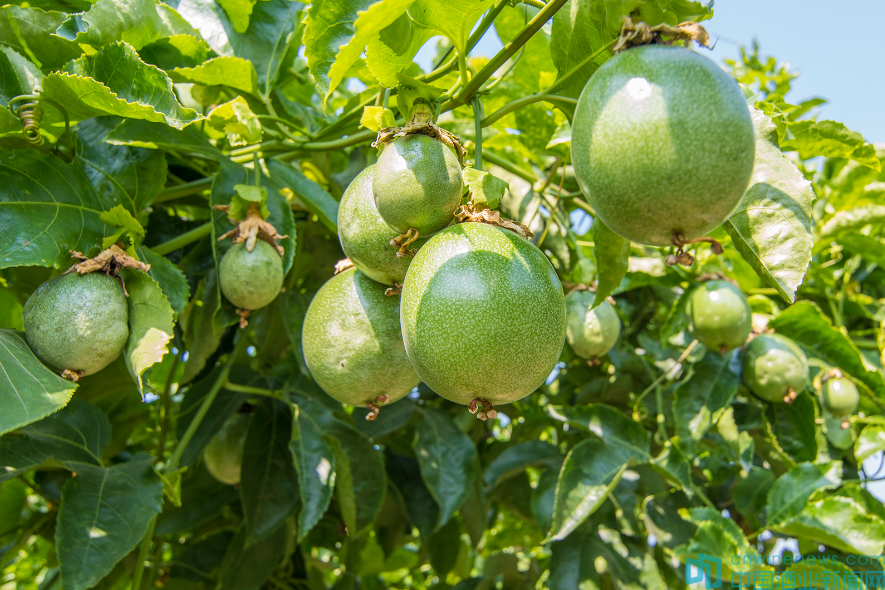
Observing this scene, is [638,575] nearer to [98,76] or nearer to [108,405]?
[108,405]

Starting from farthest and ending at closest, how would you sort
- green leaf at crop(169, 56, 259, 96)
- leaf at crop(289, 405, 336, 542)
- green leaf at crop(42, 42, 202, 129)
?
leaf at crop(289, 405, 336, 542)
green leaf at crop(169, 56, 259, 96)
green leaf at crop(42, 42, 202, 129)

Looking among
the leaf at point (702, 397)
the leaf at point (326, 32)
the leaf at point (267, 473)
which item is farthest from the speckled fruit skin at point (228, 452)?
the leaf at point (702, 397)

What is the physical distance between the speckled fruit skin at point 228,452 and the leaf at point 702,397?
49.3 inches

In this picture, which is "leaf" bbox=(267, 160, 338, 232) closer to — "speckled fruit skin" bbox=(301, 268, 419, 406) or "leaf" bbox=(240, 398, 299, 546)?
"speckled fruit skin" bbox=(301, 268, 419, 406)

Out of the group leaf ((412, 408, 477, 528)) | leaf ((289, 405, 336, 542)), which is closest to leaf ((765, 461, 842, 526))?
leaf ((412, 408, 477, 528))

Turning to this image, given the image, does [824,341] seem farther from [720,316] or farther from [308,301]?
[308,301]

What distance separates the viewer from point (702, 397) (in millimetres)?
1838

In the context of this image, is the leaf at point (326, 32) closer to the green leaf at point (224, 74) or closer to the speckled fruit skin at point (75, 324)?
the green leaf at point (224, 74)

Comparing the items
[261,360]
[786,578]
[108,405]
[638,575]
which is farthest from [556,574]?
[108,405]

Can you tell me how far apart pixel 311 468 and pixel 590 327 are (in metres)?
0.77

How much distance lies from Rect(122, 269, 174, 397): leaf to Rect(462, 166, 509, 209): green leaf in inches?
20.7

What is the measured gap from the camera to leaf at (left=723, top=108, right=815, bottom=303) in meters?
0.87

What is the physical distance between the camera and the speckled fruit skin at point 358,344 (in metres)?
1.00

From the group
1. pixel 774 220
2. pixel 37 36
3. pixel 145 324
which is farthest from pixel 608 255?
pixel 37 36
